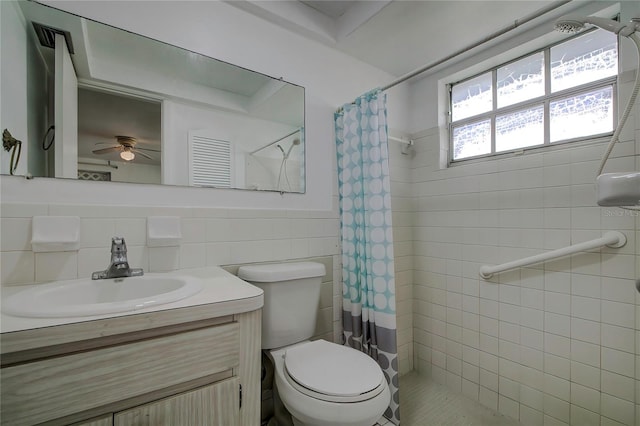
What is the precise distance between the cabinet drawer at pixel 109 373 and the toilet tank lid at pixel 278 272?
0.45m

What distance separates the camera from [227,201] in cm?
138

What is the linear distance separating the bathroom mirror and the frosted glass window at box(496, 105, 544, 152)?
140 centimetres

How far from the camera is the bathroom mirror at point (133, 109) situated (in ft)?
3.29

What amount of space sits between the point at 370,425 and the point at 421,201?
1528mm

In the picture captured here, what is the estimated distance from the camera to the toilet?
958 millimetres

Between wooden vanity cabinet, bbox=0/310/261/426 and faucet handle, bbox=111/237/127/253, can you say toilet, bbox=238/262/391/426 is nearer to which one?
wooden vanity cabinet, bbox=0/310/261/426

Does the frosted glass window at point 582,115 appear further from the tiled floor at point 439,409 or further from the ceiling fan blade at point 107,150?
the ceiling fan blade at point 107,150

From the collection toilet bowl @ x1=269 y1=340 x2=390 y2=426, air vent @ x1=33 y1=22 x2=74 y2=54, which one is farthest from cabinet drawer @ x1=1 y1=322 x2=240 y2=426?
air vent @ x1=33 y1=22 x2=74 y2=54

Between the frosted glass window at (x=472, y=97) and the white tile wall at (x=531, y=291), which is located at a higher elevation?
the frosted glass window at (x=472, y=97)

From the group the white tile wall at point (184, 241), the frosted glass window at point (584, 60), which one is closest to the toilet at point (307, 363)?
the white tile wall at point (184, 241)

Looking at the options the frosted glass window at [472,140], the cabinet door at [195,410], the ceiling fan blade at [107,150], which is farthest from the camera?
the frosted glass window at [472,140]

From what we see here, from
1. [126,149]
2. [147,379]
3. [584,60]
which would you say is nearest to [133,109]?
[126,149]

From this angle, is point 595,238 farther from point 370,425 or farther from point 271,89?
point 271,89

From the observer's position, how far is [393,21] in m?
1.54
